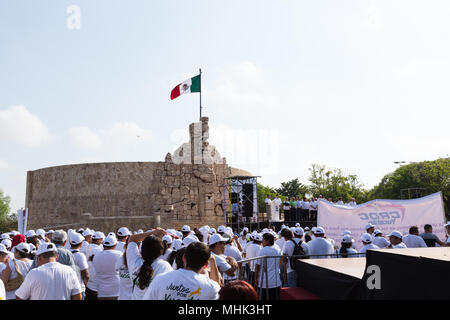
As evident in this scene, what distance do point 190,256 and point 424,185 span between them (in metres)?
44.6

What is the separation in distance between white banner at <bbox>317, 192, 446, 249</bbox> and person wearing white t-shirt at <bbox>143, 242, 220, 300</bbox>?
9.46 metres

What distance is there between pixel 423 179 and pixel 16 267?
146 ft

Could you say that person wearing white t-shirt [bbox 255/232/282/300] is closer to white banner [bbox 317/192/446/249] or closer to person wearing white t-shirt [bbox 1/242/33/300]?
person wearing white t-shirt [bbox 1/242/33/300]

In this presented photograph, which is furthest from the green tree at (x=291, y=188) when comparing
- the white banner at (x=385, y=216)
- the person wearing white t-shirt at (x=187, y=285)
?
the person wearing white t-shirt at (x=187, y=285)

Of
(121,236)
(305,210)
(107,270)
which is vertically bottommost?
(107,270)

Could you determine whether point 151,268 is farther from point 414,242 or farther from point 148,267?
point 414,242

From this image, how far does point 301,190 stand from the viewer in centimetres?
7219

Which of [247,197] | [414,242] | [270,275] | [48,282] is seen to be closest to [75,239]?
[48,282]

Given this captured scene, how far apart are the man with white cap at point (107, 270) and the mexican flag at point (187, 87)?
24.4 metres

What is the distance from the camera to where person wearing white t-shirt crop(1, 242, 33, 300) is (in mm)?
5000

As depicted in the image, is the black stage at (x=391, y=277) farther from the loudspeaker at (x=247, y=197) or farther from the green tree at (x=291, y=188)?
the green tree at (x=291, y=188)

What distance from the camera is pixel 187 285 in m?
2.96

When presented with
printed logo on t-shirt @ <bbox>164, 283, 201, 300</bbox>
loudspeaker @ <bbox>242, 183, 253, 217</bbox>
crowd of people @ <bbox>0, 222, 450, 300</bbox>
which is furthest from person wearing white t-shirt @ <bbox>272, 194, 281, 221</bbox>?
printed logo on t-shirt @ <bbox>164, 283, 201, 300</bbox>
